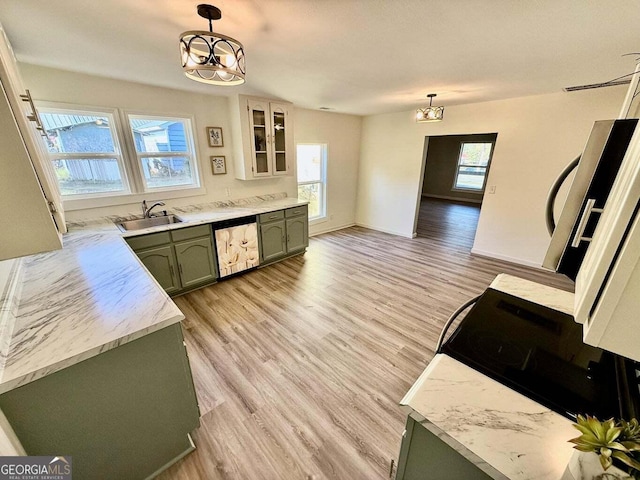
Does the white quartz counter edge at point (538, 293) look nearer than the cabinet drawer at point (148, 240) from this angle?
Yes

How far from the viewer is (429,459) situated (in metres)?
0.82

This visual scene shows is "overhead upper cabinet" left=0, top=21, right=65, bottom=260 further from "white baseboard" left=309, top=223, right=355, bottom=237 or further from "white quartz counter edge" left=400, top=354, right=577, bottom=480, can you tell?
"white baseboard" left=309, top=223, right=355, bottom=237

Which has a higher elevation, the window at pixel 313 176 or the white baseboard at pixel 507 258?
the window at pixel 313 176

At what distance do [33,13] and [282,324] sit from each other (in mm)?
2684

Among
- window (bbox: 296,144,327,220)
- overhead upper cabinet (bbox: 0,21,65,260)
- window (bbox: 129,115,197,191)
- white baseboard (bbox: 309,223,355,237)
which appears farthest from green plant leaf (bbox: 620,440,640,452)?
white baseboard (bbox: 309,223,355,237)

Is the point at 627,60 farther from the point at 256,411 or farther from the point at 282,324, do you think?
the point at 256,411

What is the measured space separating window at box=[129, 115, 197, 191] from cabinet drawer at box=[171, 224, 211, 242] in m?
0.77

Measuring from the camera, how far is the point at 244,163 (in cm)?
352

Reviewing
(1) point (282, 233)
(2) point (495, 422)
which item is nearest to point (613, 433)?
(2) point (495, 422)

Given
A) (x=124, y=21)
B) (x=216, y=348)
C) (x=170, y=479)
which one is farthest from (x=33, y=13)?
(x=170, y=479)

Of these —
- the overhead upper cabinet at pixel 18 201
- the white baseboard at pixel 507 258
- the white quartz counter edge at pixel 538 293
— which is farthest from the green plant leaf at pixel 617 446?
the white baseboard at pixel 507 258

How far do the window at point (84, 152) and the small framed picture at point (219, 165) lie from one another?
102 cm

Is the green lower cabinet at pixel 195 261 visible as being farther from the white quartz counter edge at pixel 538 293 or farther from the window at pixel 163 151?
the white quartz counter edge at pixel 538 293

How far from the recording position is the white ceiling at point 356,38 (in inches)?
52.3
